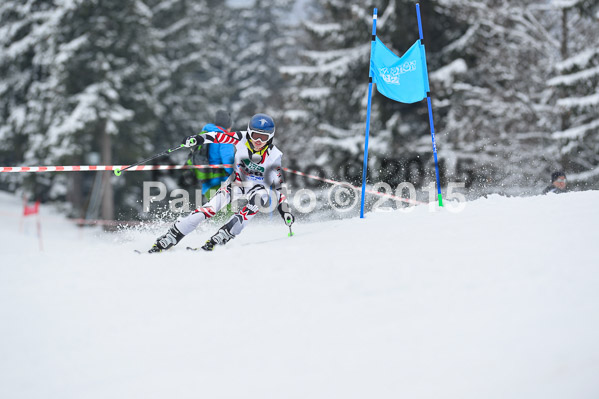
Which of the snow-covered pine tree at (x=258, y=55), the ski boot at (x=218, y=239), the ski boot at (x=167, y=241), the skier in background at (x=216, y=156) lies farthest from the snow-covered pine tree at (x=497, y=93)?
the snow-covered pine tree at (x=258, y=55)

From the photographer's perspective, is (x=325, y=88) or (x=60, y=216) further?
(x=60, y=216)

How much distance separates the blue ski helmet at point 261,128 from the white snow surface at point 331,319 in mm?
1620

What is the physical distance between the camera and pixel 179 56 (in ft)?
82.6

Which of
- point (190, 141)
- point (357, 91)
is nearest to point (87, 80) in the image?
point (357, 91)

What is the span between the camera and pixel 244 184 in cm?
648

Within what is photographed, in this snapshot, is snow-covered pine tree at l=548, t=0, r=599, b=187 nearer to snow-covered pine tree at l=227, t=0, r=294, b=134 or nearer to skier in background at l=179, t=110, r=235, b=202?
skier in background at l=179, t=110, r=235, b=202

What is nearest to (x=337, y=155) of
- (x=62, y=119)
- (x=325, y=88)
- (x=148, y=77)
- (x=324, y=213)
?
(x=325, y=88)

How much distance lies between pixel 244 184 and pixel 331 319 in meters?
3.20

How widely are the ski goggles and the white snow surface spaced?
161 centimetres

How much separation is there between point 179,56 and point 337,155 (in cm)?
1168

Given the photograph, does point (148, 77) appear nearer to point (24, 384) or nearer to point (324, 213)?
point (324, 213)

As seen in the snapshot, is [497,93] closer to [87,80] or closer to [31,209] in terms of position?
[87,80]

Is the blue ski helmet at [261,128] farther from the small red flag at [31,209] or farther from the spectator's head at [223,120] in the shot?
the small red flag at [31,209]

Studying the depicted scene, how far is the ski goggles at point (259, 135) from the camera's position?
6.14 meters
